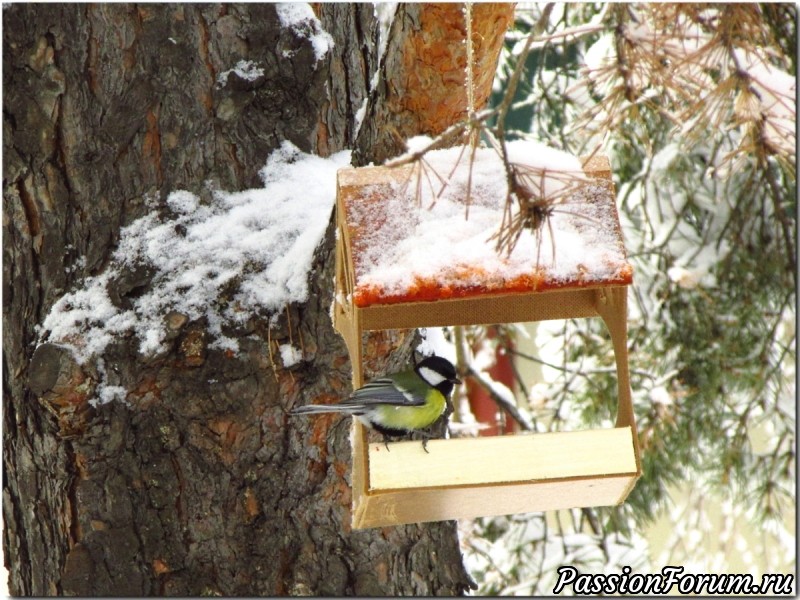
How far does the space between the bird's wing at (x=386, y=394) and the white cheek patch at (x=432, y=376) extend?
0.09 metres

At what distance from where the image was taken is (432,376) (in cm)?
219

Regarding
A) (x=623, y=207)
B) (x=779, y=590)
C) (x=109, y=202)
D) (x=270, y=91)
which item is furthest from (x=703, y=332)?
(x=109, y=202)

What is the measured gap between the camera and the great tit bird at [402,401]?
1959 mm

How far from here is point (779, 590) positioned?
11.1ft

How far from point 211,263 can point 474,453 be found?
2.54 feet

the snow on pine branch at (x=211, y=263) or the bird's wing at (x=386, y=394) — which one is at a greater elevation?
the snow on pine branch at (x=211, y=263)

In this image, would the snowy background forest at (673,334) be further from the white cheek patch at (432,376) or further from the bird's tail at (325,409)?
the bird's tail at (325,409)

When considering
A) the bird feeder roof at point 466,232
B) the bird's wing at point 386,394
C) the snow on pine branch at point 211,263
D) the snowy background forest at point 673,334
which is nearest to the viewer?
the bird feeder roof at point 466,232

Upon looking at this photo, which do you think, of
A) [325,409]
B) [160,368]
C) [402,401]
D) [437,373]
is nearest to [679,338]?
[437,373]

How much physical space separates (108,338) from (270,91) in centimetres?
69

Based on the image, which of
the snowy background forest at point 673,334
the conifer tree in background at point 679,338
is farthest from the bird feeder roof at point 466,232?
the conifer tree in background at point 679,338

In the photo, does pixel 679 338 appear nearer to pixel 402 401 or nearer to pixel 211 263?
pixel 402 401

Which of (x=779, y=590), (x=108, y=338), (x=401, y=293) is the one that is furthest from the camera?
(x=779, y=590)

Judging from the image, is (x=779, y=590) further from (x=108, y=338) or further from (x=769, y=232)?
(x=108, y=338)
